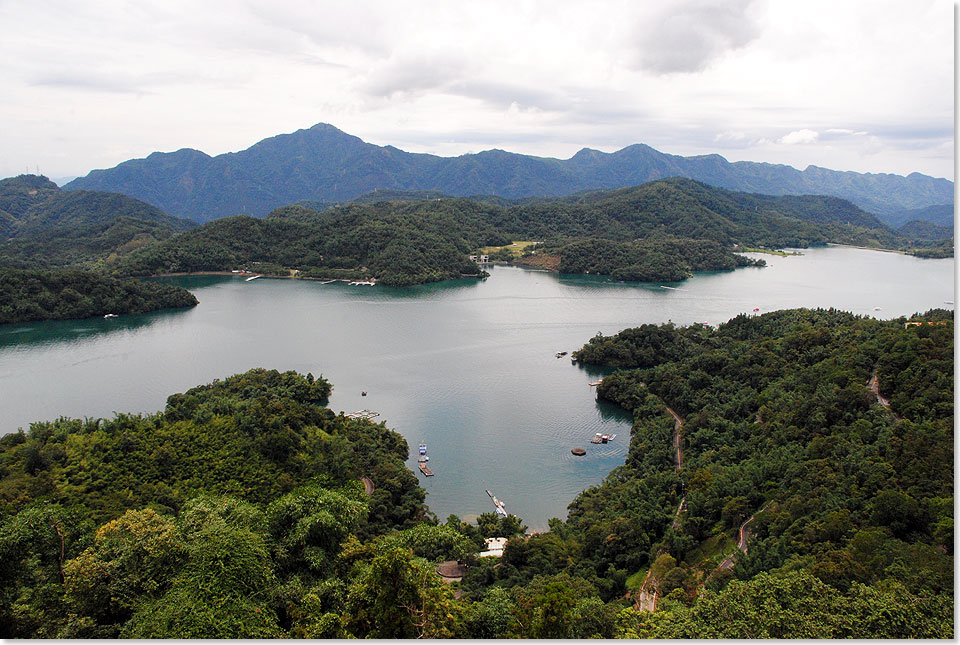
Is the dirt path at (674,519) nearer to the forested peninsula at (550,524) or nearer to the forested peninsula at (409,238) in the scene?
the forested peninsula at (550,524)

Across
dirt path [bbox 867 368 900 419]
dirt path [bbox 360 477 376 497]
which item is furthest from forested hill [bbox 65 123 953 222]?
dirt path [bbox 867 368 900 419]

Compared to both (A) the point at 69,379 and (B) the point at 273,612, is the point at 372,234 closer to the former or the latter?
(A) the point at 69,379

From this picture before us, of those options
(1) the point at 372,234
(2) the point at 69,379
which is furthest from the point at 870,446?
(1) the point at 372,234

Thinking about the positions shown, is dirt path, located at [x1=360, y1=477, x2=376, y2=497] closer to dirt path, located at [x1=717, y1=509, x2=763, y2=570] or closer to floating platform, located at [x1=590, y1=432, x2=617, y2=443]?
floating platform, located at [x1=590, y1=432, x2=617, y2=443]

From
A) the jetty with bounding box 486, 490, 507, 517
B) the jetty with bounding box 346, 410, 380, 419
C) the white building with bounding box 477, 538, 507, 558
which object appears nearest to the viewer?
the white building with bounding box 477, 538, 507, 558

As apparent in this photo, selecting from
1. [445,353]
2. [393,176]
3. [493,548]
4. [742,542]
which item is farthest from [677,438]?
[393,176]

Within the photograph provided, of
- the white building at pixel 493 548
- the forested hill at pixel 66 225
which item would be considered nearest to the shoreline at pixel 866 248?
the white building at pixel 493 548
